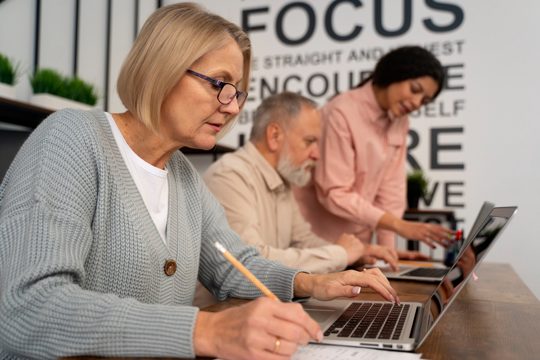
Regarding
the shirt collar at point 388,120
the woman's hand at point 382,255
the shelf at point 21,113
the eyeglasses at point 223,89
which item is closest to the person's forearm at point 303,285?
the eyeglasses at point 223,89

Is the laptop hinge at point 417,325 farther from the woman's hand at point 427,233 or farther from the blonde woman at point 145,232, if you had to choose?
the woman's hand at point 427,233

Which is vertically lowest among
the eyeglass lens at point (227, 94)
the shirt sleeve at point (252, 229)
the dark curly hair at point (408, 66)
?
the shirt sleeve at point (252, 229)

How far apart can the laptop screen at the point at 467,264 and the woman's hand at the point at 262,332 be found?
19cm

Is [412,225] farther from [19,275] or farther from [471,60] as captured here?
[471,60]

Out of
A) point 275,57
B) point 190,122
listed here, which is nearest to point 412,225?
point 190,122

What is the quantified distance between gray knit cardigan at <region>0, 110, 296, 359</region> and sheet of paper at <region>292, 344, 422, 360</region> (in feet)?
0.45

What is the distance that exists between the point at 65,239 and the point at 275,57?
292 cm

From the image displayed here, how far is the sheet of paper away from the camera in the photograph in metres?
0.63

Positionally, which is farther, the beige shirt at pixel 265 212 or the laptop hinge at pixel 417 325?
the beige shirt at pixel 265 212

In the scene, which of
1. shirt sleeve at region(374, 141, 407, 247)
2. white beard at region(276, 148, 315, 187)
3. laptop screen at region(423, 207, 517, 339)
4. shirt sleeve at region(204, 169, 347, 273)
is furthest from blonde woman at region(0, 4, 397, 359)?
shirt sleeve at region(374, 141, 407, 247)

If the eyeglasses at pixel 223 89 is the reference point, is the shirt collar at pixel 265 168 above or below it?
below

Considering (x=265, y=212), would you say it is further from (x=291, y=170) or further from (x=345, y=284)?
(x=345, y=284)

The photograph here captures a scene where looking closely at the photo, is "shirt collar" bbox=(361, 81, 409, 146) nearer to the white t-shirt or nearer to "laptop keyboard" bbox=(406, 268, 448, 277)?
"laptop keyboard" bbox=(406, 268, 448, 277)

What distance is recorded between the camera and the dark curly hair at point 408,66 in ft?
6.59
